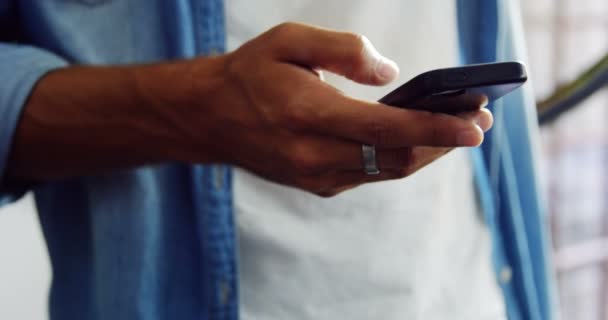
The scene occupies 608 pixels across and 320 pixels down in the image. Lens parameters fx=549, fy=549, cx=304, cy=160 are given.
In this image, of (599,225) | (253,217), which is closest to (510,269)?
(253,217)

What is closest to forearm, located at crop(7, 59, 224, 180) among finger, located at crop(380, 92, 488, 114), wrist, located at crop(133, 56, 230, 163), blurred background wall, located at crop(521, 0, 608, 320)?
wrist, located at crop(133, 56, 230, 163)

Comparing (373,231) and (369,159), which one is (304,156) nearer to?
(369,159)

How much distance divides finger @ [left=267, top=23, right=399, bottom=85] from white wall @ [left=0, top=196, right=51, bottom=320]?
620mm

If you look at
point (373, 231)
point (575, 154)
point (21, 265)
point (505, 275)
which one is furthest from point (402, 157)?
point (575, 154)

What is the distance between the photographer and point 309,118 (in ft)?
0.90

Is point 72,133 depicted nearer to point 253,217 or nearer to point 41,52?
point 41,52

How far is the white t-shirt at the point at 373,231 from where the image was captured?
0.47 metres

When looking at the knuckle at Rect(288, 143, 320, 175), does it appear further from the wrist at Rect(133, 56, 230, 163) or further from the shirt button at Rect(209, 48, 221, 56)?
the shirt button at Rect(209, 48, 221, 56)

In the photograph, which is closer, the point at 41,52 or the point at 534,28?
the point at 41,52

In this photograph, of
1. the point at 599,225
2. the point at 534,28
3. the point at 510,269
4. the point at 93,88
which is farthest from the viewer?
the point at 599,225

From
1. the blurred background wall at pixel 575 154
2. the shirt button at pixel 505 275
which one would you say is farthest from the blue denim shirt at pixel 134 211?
the blurred background wall at pixel 575 154

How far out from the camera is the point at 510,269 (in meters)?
0.58

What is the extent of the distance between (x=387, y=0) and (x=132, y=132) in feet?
0.99

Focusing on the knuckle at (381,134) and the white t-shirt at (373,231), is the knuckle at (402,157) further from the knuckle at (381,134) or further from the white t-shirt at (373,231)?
the white t-shirt at (373,231)
